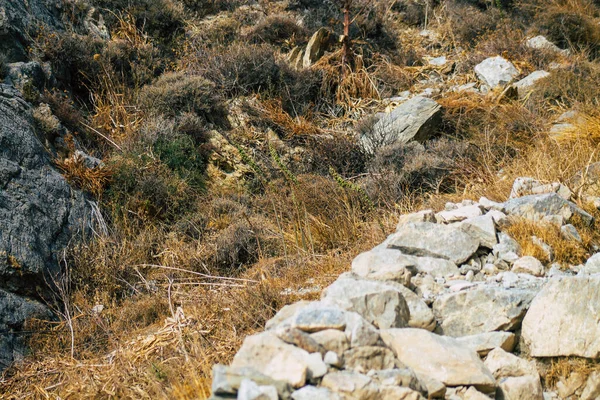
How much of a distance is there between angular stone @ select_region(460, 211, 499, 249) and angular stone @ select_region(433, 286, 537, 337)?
702mm

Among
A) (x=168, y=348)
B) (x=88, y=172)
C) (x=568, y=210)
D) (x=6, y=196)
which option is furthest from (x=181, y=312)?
(x=568, y=210)

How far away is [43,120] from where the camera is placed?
23.1 ft

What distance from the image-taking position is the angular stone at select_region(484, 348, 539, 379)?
3.38m

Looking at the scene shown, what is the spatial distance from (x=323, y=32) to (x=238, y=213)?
4822mm

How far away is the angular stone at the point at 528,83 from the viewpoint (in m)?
9.09

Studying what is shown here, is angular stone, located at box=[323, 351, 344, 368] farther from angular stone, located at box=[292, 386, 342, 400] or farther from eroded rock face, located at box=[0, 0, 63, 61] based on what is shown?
eroded rock face, located at box=[0, 0, 63, 61]

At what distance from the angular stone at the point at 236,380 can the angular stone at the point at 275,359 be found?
6 cm

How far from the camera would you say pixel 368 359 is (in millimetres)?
2807

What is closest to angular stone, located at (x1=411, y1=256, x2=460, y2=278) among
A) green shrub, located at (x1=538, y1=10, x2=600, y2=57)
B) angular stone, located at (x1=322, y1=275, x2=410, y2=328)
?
angular stone, located at (x1=322, y1=275, x2=410, y2=328)

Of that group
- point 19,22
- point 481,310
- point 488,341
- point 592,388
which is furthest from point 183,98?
point 592,388

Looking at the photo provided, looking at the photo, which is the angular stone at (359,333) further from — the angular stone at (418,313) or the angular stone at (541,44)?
the angular stone at (541,44)

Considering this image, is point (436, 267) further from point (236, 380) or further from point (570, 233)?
point (236, 380)

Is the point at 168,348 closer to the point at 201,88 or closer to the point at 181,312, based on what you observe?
the point at 181,312

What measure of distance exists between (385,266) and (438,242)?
2.29 feet
